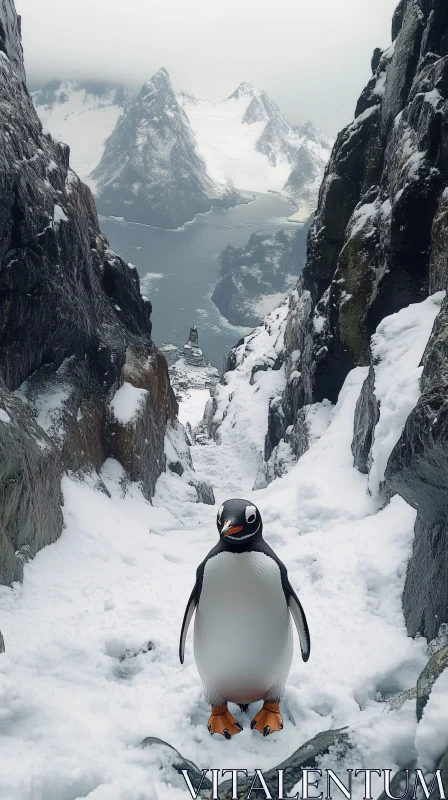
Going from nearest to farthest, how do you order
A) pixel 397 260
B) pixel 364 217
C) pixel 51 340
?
pixel 51 340, pixel 397 260, pixel 364 217

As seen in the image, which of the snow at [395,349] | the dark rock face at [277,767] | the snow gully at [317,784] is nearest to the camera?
the snow gully at [317,784]

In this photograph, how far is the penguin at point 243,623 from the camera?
13.8 ft

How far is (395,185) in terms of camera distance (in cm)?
1706

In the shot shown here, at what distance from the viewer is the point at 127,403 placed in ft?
62.1

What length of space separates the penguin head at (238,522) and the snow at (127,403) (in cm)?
1433

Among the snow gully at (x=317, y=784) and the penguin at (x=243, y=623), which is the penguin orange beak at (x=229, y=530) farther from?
the snow gully at (x=317, y=784)

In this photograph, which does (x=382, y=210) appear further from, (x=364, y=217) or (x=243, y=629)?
(x=243, y=629)

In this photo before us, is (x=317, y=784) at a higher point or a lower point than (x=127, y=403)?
higher

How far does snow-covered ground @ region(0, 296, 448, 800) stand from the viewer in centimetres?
342

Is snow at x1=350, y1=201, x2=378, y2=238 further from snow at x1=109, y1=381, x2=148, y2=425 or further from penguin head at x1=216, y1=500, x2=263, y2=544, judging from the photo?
penguin head at x1=216, y1=500, x2=263, y2=544

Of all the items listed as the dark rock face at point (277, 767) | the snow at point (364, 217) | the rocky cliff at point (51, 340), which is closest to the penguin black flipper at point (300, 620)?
the dark rock face at point (277, 767)

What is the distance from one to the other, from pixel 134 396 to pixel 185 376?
5692 centimetres

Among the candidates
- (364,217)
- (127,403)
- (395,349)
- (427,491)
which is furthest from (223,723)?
(364,217)

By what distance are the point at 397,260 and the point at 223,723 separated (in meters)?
15.9
